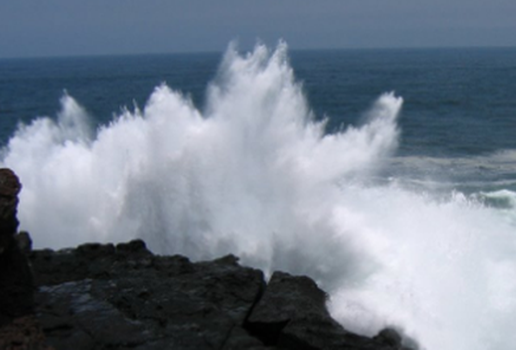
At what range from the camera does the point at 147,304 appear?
8.50 m

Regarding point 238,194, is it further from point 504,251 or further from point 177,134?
point 504,251

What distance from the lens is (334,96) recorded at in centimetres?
4681

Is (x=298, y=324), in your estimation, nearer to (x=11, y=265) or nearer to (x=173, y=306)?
(x=173, y=306)

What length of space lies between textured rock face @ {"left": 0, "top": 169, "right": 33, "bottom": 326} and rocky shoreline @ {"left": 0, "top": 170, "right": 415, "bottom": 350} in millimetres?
12

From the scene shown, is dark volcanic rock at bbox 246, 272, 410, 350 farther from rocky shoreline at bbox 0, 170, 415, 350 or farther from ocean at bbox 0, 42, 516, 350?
ocean at bbox 0, 42, 516, 350

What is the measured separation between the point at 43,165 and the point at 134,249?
7.27 m

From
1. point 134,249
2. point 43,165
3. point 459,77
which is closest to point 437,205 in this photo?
point 134,249

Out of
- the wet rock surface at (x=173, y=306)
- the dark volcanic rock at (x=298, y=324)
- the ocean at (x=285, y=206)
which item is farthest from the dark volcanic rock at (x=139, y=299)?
the ocean at (x=285, y=206)

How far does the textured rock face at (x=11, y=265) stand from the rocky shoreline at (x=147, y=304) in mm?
12

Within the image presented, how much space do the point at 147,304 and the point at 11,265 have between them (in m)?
1.99

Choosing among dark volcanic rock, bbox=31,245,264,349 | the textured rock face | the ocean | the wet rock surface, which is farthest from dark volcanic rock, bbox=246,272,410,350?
the textured rock face

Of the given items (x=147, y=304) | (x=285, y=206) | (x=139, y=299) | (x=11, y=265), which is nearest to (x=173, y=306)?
(x=147, y=304)

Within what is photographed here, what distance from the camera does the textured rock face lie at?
22.4 feet

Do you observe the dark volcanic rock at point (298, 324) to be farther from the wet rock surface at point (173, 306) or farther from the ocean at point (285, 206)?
the ocean at point (285, 206)
